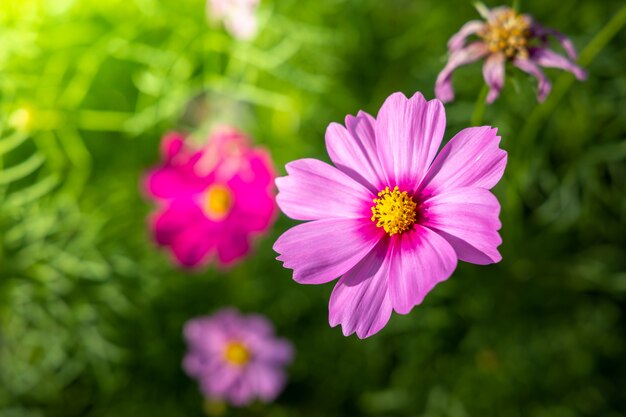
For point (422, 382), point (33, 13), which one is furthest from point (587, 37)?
point (33, 13)

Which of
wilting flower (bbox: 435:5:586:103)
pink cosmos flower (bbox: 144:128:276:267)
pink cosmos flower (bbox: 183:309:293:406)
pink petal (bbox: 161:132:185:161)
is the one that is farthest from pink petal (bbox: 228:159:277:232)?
wilting flower (bbox: 435:5:586:103)

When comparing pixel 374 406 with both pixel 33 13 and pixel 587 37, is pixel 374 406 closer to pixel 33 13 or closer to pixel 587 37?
pixel 587 37

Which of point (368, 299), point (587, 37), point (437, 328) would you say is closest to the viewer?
point (368, 299)

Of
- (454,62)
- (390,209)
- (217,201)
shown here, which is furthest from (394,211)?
(217,201)

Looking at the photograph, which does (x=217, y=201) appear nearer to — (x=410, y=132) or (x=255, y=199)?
(x=255, y=199)

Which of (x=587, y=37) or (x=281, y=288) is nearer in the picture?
(x=587, y=37)

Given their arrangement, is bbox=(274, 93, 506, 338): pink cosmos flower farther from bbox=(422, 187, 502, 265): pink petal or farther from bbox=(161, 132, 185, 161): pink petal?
bbox=(161, 132, 185, 161): pink petal
